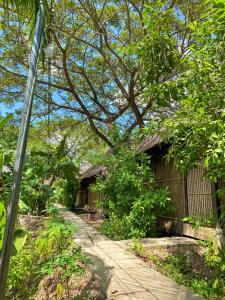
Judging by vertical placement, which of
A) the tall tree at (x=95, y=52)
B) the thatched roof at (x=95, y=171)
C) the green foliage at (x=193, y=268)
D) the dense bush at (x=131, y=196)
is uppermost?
the tall tree at (x=95, y=52)

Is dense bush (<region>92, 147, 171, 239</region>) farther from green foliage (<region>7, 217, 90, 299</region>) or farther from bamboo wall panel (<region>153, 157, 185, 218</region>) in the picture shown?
green foliage (<region>7, 217, 90, 299</region>)

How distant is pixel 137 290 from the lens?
14.7 feet

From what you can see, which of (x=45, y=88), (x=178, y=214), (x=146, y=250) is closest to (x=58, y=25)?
(x=45, y=88)

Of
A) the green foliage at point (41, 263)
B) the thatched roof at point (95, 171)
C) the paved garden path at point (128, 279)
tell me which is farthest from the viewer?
the thatched roof at point (95, 171)

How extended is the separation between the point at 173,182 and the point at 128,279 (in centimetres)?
496

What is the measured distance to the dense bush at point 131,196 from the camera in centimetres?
866

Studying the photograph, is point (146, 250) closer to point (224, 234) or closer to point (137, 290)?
point (224, 234)

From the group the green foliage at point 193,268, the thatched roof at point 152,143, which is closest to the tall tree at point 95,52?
the thatched roof at point 152,143

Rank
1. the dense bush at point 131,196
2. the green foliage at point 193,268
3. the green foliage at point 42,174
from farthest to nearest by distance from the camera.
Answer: the green foliage at point 42,174 < the dense bush at point 131,196 < the green foliage at point 193,268

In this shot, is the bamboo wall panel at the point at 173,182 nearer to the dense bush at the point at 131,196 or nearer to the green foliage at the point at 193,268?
the dense bush at the point at 131,196

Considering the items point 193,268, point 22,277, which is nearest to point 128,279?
point 22,277

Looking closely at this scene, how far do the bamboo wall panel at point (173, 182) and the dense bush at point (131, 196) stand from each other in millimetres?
338

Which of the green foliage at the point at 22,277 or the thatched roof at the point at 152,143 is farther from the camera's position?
the thatched roof at the point at 152,143

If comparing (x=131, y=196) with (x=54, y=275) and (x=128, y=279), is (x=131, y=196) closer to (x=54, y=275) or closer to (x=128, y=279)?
(x=128, y=279)
